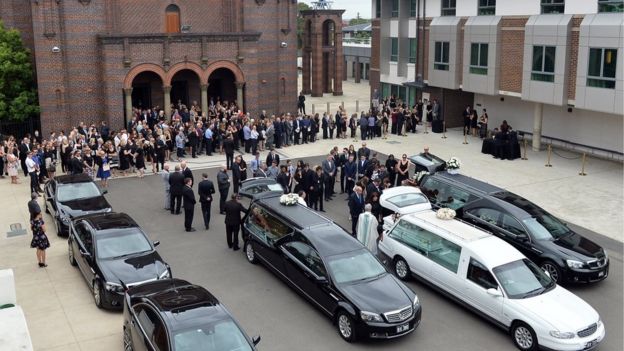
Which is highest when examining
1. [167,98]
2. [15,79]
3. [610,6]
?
[610,6]

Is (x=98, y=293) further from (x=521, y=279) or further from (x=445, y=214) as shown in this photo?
(x=521, y=279)

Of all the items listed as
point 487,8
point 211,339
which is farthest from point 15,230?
point 487,8

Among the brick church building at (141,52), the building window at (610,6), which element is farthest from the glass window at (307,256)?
the brick church building at (141,52)

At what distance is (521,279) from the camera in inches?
517

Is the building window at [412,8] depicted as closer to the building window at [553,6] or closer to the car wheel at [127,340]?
the building window at [553,6]

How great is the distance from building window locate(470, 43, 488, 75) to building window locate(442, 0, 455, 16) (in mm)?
3235

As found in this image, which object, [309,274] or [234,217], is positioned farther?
[234,217]

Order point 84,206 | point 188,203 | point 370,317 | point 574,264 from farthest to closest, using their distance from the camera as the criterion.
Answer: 1. point 188,203
2. point 84,206
3. point 574,264
4. point 370,317

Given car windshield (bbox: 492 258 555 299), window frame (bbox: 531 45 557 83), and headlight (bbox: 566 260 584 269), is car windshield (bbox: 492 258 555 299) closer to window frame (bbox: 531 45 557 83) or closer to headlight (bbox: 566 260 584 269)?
headlight (bbox: 566 260 584 269)

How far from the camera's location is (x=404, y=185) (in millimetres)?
19859

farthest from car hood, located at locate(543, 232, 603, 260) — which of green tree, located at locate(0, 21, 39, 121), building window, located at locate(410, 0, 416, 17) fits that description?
green tree, located at locate(0, 21, 39, 121)

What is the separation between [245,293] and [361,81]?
5369 centimetres

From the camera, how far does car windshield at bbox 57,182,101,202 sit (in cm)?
1916

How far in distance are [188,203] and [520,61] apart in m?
18.0
